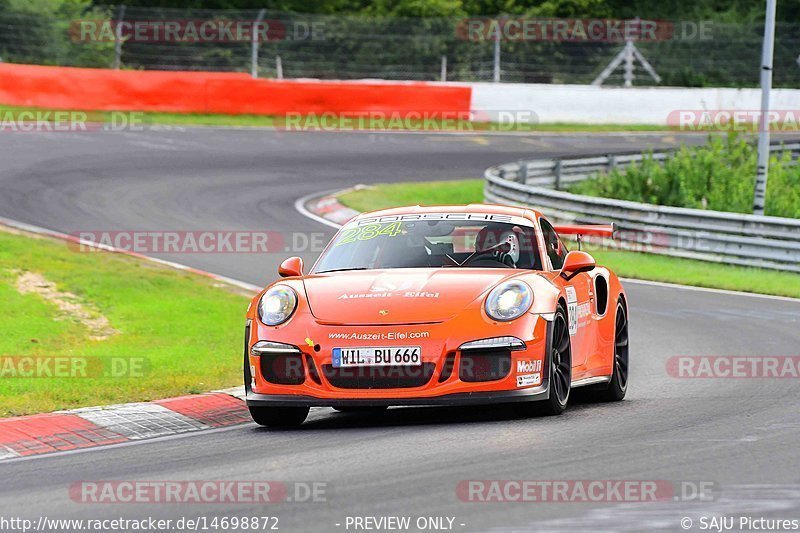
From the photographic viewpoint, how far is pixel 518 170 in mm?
27516

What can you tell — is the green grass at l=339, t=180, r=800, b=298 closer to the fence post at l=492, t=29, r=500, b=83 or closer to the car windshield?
the car windshield

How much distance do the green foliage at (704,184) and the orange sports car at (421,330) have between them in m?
16.8

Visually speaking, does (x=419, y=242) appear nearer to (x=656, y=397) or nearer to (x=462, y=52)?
(x=656, y=397)

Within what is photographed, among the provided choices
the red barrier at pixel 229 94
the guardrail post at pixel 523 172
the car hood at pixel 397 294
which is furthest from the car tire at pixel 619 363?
the red barrier at pixel 229 94

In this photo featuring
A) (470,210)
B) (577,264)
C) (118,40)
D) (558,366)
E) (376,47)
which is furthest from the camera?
(376,47)

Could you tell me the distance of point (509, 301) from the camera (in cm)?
833

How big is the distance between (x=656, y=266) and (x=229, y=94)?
17555 mm

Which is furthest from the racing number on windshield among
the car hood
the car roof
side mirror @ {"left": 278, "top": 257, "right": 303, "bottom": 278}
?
the car hood

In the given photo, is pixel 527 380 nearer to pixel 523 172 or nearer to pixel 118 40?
pixel 523 172

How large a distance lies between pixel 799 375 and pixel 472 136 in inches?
1024

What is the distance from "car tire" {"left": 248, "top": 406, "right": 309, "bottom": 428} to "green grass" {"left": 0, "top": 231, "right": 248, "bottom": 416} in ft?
4.53

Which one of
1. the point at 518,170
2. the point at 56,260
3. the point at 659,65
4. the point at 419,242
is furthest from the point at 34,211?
the point at 659,65

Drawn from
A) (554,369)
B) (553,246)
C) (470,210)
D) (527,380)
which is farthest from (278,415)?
(553,246)

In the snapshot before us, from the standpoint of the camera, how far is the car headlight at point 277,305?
8.52 m
